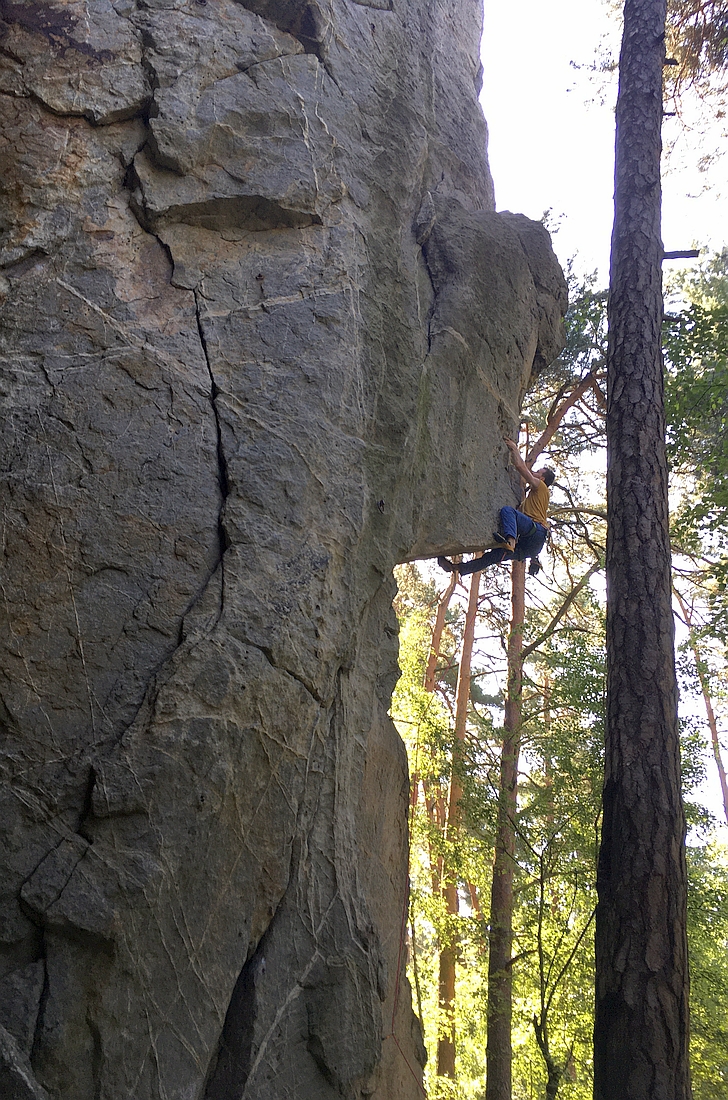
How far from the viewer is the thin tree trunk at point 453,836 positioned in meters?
12.0

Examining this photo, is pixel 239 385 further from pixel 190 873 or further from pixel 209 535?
pixel 190 873

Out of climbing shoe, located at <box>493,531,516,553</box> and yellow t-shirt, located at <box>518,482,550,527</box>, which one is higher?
yellow t-shirt, located at <box>518,482,550,527</box>

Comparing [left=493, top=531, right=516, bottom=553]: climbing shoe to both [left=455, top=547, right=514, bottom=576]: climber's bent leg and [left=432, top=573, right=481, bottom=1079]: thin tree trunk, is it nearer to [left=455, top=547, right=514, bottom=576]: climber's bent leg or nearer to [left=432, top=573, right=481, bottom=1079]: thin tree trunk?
[left=455, top=547, right=514, bottom=576]: climber's bent leg

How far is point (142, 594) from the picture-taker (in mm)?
4461

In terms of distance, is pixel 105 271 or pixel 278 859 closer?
pixel 278 859

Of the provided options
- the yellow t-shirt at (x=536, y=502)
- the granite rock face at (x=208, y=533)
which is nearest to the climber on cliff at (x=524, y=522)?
the yellow t-shirt at (x=536, y=502)

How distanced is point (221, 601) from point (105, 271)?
212 centimetres

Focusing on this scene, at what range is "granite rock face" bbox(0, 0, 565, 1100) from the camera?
400 centimetres

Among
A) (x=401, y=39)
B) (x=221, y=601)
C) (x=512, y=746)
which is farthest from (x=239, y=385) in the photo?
(x=512, y=746)

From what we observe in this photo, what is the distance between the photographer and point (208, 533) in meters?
4.68

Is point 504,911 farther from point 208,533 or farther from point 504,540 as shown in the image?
point 208,533

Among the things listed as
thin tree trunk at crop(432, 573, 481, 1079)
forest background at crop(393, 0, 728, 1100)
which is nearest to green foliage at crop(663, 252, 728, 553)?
forest background at crop(393, 0, 728, 1100)

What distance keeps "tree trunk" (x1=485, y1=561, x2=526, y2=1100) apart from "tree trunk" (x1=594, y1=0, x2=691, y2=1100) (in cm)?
573

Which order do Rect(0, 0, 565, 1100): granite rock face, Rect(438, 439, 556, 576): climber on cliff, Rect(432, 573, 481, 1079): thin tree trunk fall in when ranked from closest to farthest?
Rect(0, 0, 565, 1100): granite rock face
Rect(438, 439, 556, 576): climber on cliff
Rect(432, 573, 481, 1079): thin tree trunk
